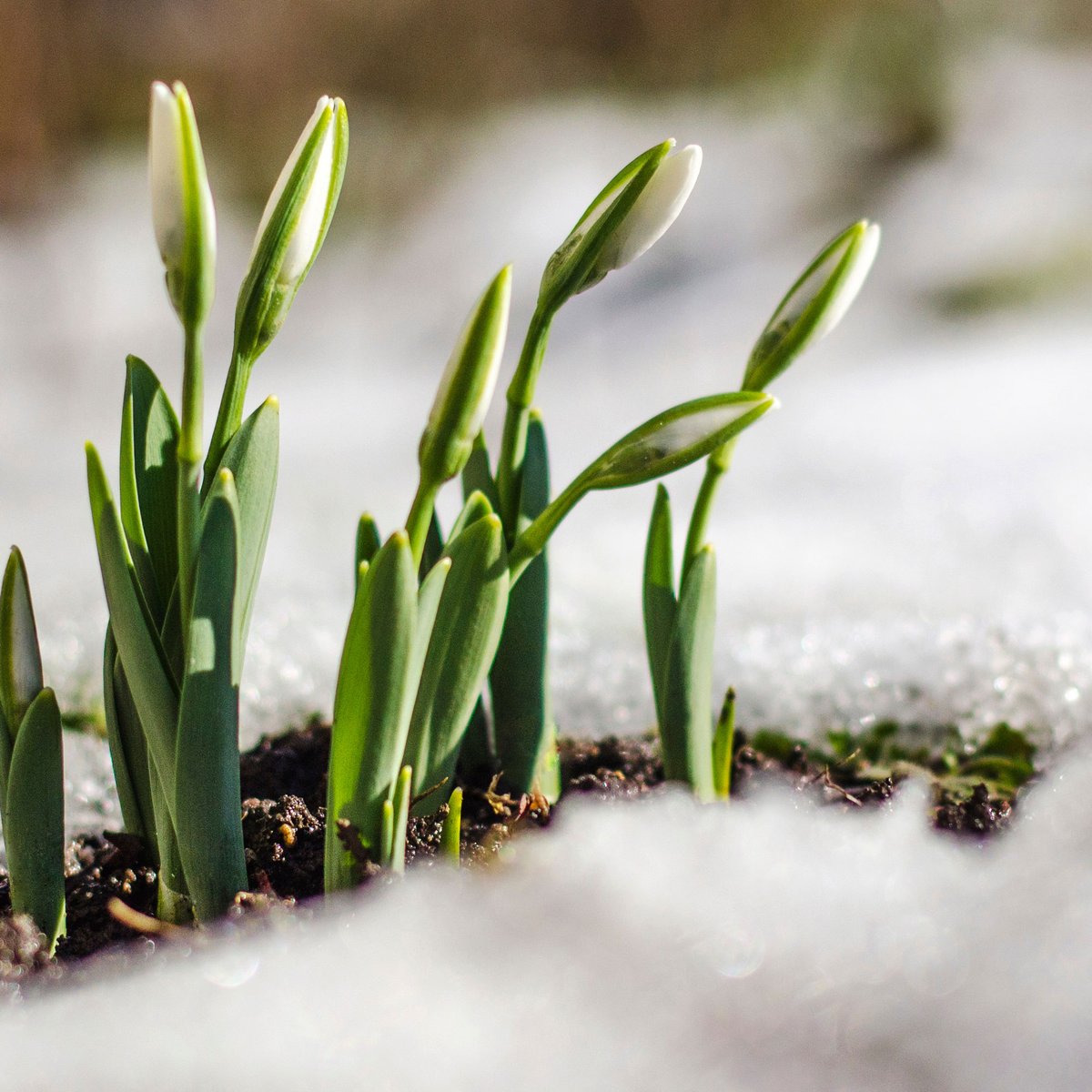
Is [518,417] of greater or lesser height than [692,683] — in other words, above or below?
above

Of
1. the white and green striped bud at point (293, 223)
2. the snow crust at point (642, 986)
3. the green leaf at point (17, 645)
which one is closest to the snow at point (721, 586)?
the snow crust at point (642, 986)

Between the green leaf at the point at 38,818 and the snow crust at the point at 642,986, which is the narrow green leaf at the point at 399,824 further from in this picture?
the green leaf at the point at 38,818

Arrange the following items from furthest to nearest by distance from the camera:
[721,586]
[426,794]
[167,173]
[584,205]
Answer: [584,205], [721,586], [426,794], [167,173]

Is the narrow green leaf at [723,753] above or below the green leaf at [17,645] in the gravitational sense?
below

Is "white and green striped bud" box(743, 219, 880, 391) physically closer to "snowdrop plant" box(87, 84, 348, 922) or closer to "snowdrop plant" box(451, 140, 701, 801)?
"snowdrop plant" box(451, 140, 701, 801)

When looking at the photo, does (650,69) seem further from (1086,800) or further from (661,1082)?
(661,1082)

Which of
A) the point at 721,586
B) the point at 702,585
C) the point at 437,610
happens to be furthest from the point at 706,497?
the point at 721,586

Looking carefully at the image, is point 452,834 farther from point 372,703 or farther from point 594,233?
point 594,233
